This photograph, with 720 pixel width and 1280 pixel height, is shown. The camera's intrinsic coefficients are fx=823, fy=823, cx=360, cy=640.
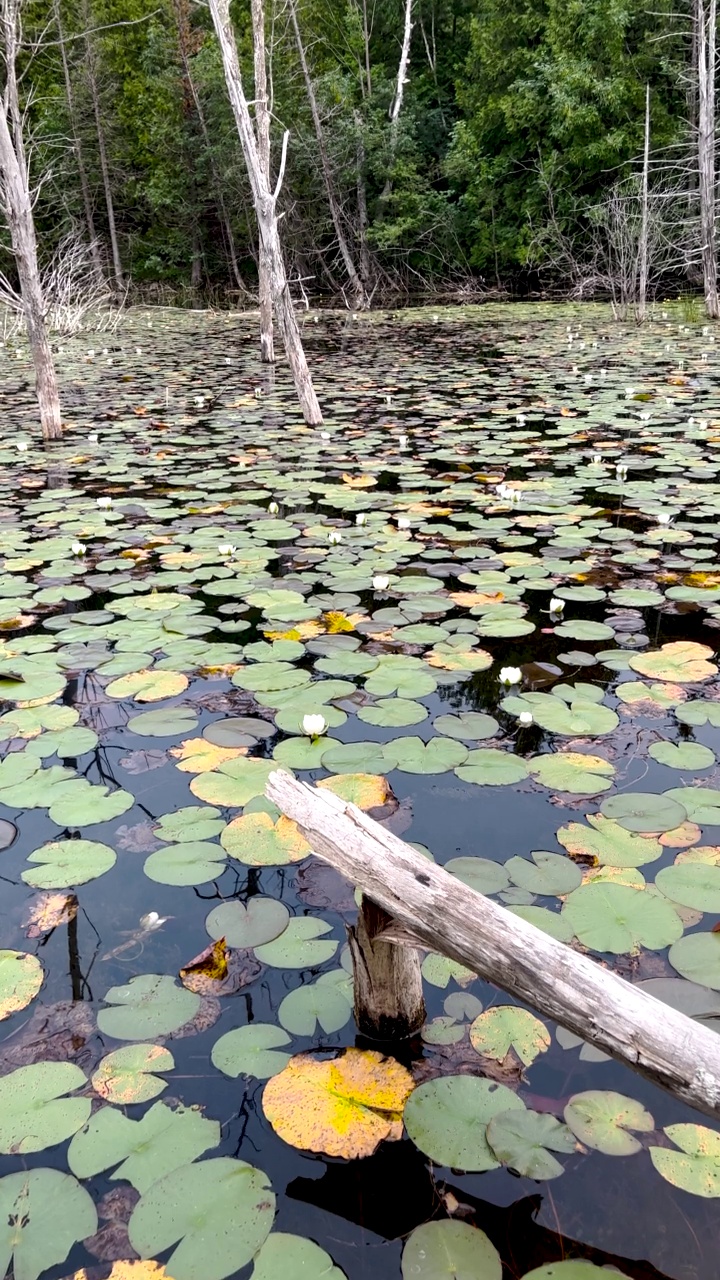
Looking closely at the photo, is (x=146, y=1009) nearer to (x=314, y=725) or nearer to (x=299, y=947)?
(x=299, y=947)

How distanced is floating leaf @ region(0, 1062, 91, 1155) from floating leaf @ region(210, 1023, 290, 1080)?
203 mm

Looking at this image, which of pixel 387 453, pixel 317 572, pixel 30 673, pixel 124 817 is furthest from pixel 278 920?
pixel 387 453

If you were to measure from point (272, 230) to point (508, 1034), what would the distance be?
6390 millimetres

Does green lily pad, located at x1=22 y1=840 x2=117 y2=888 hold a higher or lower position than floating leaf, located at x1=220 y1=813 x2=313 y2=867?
higher

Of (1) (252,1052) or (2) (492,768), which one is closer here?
(1) (252,1052)

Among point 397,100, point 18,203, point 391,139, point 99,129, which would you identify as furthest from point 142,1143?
point 99,129

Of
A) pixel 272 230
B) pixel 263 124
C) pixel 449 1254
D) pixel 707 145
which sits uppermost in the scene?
pixel 707 145

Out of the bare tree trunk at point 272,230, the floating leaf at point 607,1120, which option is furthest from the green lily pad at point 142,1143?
the bare tree trunk at point 272,230

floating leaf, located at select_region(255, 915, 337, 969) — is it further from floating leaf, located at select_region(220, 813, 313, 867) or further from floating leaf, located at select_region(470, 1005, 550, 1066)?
floating leaf, located at select_region(470, 1005, 550, 1066)

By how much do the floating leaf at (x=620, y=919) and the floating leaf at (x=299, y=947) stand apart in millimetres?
445

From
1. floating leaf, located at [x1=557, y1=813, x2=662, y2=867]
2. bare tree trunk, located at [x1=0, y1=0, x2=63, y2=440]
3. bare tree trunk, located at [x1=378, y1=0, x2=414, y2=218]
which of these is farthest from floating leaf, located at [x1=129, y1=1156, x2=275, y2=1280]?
bare tree trunk, located at [x1=378, y1=0, x2=414, y2=218]

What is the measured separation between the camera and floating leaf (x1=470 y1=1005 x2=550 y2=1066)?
128cm

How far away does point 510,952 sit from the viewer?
1059 millimetres

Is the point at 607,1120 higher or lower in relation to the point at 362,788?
lower
